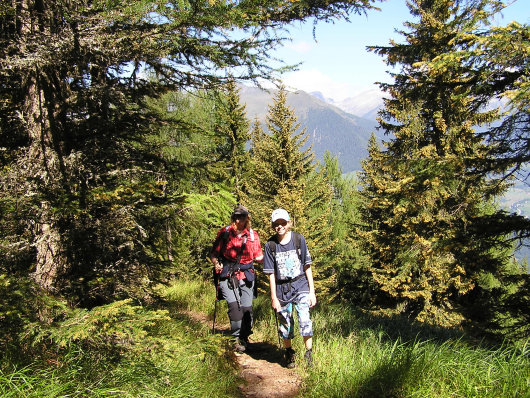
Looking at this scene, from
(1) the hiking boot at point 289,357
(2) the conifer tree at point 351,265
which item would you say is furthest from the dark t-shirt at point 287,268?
(2) the conifer tree at point 351,265

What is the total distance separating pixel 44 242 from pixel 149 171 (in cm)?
140

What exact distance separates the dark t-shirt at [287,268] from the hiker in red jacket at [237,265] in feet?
1.88

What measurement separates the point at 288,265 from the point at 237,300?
1.13 metres

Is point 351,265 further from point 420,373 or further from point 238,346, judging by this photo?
point 420,373

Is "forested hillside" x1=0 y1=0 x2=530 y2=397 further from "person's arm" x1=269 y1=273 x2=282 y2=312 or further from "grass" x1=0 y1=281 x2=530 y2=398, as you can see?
"person's arm" x1=269 y1=273 x2=282 y2=312

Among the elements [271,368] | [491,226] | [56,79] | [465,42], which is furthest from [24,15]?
[491,226]

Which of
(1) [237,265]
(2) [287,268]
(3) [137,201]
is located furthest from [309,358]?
(3) [137,201]

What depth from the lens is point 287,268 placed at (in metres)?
4.09

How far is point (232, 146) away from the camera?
25.4 meters

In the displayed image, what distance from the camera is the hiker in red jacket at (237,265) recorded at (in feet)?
15.5

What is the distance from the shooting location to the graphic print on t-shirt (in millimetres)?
4082

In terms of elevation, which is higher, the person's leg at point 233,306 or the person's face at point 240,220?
the person's face at point 240,220

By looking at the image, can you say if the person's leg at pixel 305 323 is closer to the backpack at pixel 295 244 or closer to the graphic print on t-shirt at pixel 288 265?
the graphic print on t-shirt at pixel 288 265

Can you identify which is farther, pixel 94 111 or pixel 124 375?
pixel 94 111
